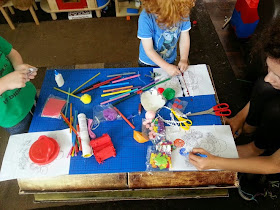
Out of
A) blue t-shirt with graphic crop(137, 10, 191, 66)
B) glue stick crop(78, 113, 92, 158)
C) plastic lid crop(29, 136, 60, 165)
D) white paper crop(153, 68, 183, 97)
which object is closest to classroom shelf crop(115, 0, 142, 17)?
blue t-shirt with graphic crop(137, 10, 191, 66)

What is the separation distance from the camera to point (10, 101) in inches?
43.5

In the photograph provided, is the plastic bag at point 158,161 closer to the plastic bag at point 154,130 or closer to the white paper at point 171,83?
the plastic bag at point 154,130

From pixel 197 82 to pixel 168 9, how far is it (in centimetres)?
43

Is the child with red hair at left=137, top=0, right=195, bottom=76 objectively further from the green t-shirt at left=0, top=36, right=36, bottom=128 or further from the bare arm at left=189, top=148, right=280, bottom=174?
the green t-shirt at left=0, top=36, right=36, bottom=128

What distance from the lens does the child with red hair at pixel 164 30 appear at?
1.06 m

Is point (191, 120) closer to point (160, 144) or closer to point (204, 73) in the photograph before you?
point (160, 144)

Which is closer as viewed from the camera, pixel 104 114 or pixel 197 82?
pixel 104 114

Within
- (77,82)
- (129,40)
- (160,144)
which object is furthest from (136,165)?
(129,40)

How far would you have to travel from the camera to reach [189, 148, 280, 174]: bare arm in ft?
3.11

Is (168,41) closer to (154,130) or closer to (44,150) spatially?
(154,130)

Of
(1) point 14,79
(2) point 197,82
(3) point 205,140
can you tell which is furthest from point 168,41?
(1) point 14,79

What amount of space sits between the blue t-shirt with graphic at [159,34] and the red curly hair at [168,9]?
0.24ft

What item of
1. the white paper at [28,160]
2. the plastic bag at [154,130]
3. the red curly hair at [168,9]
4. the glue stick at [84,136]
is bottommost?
the plastic bag at [154,130]

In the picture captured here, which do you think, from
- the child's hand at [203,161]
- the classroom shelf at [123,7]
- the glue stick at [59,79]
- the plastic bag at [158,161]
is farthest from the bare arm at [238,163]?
the classroom shelf at [123,7]
